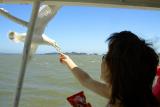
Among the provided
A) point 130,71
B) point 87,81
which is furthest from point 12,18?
point 130,71

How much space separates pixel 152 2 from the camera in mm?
1542

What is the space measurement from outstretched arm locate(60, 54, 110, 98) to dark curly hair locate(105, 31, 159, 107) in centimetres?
18

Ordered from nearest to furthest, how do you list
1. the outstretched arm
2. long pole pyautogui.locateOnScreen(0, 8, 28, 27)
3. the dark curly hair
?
1. the dark curly hair
2. the outstretched arm
3. long pole pyautogui.locateOnScreen(0, 8, 28, 27)

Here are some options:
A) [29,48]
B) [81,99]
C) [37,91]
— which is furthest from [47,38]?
[37,91]

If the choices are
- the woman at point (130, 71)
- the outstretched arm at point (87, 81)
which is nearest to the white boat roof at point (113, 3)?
the outstretched arm at point (87, 81)

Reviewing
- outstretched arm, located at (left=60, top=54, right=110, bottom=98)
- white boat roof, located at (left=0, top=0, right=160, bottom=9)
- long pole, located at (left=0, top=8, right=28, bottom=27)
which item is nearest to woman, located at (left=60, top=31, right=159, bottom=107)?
outstretched arm, located at (left=60, top=54, right=110, bottom=98)

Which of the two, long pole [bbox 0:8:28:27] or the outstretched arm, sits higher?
long pole [bbox 0:8:28:27]

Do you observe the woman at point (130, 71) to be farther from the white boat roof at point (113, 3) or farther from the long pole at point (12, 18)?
the long pole at point (12, 18)

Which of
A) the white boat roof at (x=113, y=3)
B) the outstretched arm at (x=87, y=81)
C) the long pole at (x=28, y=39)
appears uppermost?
the white boat roof at (x=113, y=3)

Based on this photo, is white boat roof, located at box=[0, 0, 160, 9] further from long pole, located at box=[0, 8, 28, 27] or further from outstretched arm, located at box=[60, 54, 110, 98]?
outstretched arm, located at box=[60, 54, 110, 98]

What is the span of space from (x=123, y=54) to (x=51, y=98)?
11316 millimetres

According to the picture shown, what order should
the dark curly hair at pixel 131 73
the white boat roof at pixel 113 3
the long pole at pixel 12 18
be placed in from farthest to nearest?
the long pole at pixel 12 18 < the white boat roof at pixel 113 3 < the dark curly hair at pixel 131 73

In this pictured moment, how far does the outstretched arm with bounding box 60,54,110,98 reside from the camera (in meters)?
1.18

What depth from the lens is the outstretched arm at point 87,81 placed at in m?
1.18
